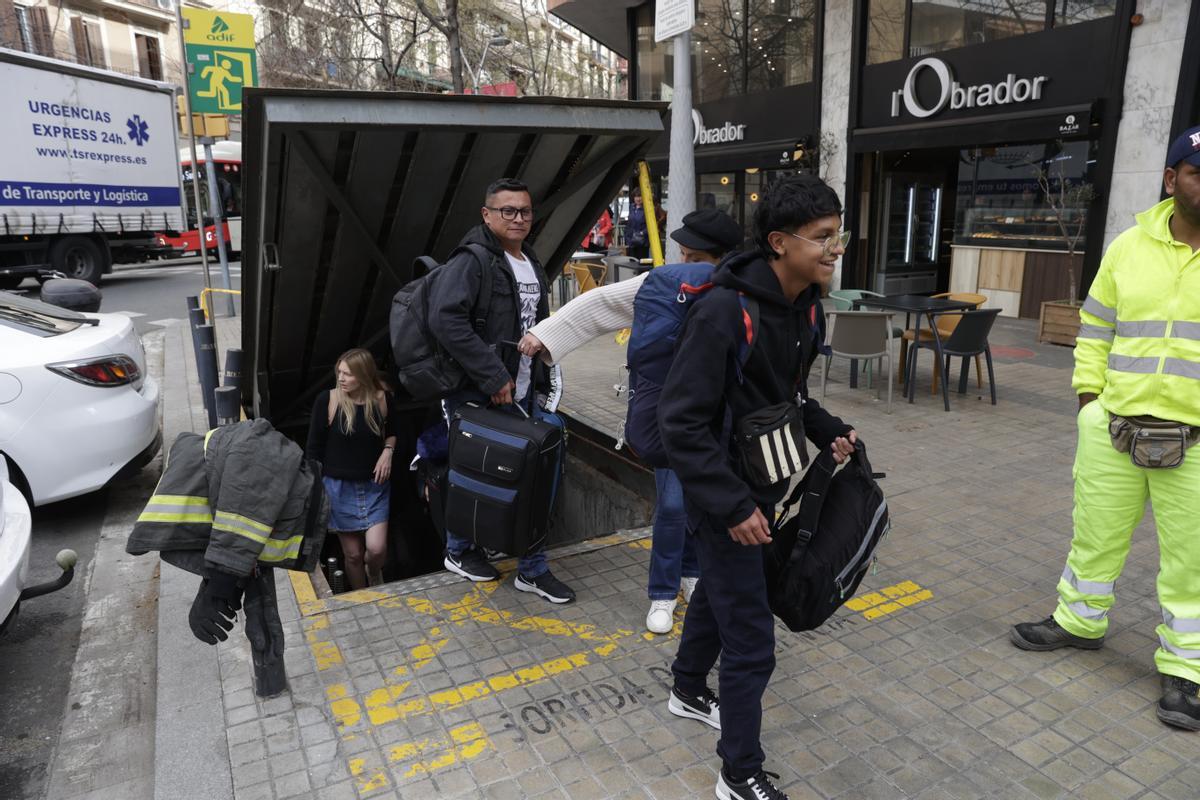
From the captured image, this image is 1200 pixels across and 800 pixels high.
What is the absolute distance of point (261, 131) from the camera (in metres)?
3.66

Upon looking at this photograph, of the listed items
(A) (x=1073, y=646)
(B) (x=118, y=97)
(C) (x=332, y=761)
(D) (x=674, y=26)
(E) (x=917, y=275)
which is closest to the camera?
(C) (x=332, y=761)

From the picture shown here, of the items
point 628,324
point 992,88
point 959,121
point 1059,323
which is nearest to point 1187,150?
point 628,324

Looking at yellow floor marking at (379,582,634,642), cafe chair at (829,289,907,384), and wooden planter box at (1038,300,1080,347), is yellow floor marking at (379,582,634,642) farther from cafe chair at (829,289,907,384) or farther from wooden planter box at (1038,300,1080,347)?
wooden planter box at (1038,300,1080,347)

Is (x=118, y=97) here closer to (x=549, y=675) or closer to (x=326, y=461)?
(x=326, y=461)

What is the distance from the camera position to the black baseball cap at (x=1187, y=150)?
108 inches

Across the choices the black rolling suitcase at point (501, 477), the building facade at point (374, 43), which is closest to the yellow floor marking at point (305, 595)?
the black rolling suitcase at point (501, 477)

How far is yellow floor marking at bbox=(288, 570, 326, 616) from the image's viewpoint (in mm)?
3795

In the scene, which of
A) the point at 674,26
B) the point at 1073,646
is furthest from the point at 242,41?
the point at 1073,646

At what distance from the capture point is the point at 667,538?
11.9ft

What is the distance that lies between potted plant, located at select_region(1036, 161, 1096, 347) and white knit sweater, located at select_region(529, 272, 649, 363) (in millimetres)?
7964

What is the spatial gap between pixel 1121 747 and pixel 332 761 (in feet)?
8.91

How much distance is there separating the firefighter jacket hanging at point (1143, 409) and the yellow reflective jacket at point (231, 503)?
3.03 m

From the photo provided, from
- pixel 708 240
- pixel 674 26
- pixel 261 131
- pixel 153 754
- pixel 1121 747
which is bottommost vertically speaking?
pixel 153 754

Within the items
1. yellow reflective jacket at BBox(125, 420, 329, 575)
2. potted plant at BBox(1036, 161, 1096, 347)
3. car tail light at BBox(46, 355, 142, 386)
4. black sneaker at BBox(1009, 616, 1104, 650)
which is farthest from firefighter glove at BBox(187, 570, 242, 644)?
potted plant at BBox(1036, 161, 1096, 347)
